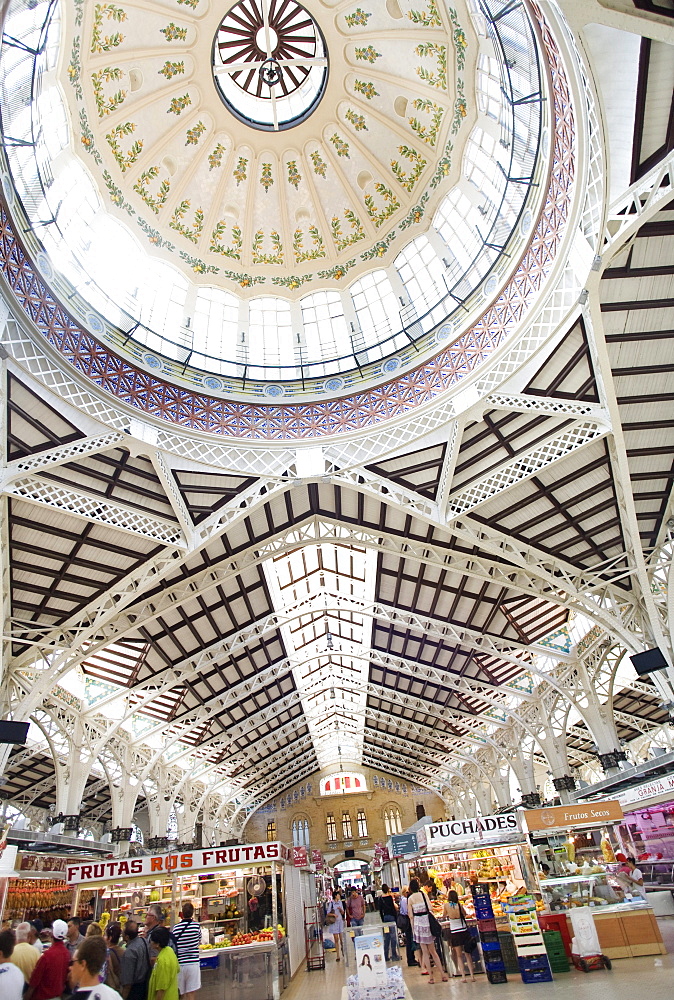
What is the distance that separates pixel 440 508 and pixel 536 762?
113 feet

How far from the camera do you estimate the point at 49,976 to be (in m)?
7.10

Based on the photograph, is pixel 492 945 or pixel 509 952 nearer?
pixel 492 945

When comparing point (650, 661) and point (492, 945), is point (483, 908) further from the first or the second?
point (650, 661)

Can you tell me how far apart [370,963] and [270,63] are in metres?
25.3

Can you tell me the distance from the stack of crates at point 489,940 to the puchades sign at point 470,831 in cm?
309

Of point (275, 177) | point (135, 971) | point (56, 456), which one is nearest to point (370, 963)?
point (135, 971)

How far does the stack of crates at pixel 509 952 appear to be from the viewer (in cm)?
1253

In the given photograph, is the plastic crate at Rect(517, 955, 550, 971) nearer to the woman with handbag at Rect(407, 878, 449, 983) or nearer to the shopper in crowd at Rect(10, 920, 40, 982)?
the woman with handbag at Rect(407, 878, 449, 983)

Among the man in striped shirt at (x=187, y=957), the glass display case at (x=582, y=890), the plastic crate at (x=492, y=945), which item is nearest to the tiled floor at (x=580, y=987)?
the plastic crate at (x=492, y=945)

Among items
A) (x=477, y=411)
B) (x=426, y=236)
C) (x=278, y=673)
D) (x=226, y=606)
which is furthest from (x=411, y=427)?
(x=278, y=673)

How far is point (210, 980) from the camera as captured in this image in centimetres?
1355

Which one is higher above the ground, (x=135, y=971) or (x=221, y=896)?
(x=221, y=896)

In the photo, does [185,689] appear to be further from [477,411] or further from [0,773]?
[477,411]

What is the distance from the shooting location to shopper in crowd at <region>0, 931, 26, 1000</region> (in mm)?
6129
